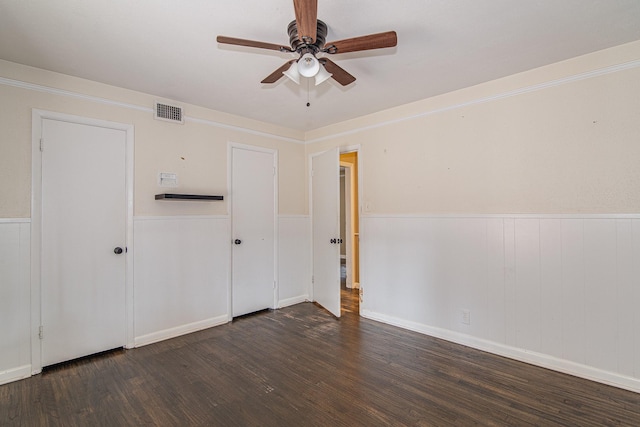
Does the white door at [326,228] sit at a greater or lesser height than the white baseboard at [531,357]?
greater

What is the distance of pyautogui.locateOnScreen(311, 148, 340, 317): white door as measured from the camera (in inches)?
157

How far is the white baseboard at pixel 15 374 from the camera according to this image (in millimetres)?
2461

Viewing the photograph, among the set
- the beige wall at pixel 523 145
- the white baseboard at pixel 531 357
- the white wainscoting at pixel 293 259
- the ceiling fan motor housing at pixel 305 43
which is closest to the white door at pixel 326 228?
the white wainscoting at pixel 293 259

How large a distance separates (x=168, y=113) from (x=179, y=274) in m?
1.76

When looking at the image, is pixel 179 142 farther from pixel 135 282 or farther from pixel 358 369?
pixel 358 369

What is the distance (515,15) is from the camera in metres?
2.00

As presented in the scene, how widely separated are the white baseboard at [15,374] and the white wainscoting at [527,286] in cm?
344

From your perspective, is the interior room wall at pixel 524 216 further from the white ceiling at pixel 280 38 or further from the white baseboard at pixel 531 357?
the white ceiling at pixel 280 38

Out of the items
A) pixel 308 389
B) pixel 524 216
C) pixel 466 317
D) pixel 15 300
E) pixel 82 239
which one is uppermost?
pixel 524 216

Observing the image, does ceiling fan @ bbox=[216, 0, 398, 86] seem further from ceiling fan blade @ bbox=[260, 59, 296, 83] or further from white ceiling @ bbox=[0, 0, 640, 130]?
white ceiling @ bbox=[0, 0, 640, 130]

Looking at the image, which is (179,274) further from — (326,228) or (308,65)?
(308,65)

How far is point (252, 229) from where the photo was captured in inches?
163

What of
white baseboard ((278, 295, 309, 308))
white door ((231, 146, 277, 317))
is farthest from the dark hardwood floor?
white baseboard ((278, 295, 309, 308))

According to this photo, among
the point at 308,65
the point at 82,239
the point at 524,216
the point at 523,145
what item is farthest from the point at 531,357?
the point at 82,239
